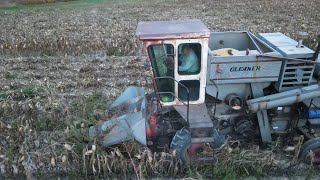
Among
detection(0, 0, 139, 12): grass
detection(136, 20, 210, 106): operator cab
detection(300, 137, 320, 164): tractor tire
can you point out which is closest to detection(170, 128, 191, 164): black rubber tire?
detection(136, 20, 210, 106): operator cab

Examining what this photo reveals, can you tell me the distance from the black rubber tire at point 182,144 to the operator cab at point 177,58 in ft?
1.65

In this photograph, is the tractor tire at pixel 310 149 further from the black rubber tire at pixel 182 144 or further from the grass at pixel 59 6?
the grass at pixel 59 6

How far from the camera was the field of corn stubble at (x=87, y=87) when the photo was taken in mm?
4762

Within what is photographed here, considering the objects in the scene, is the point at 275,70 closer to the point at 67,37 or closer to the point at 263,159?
the point at 263,159

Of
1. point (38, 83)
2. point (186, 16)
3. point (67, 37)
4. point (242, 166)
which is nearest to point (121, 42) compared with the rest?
point (67, 37)

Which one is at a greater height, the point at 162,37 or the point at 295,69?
the point at 162,37

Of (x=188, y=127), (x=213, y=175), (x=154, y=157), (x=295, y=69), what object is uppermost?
(x=295, y=69)

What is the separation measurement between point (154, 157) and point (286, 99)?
2123 mm

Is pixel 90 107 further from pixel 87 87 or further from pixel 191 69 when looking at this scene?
pixel 191 69

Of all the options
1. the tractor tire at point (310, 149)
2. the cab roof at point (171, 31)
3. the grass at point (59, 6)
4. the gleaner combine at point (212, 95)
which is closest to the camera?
the cab roof at point (171, 31)

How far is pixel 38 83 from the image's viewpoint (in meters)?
7.66

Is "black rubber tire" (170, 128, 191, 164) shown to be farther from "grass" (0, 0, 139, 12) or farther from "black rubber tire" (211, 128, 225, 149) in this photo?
"grass" (0, 0, 139, 12)

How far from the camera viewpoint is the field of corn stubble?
476cm

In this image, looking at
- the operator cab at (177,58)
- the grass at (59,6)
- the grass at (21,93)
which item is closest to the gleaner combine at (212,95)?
the operator cab at (177,58)
